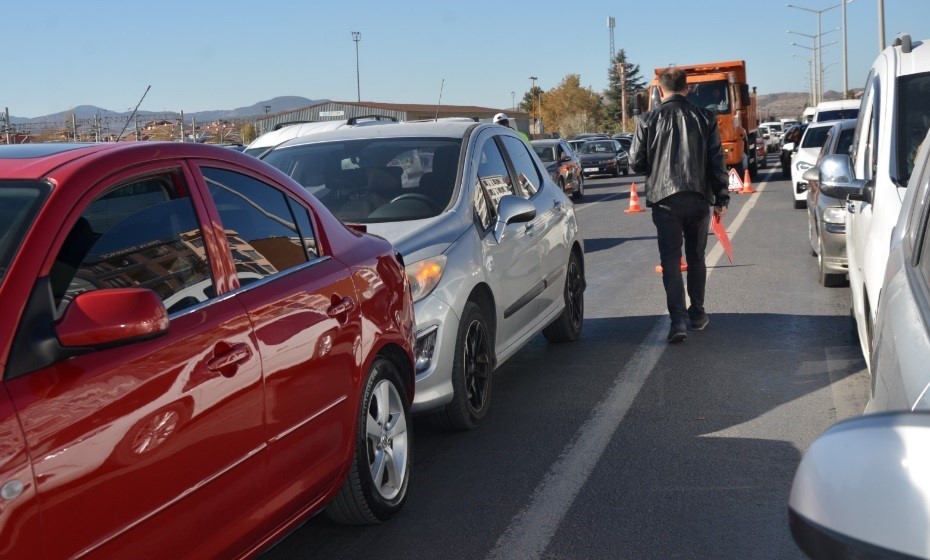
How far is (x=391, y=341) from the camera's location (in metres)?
4.74

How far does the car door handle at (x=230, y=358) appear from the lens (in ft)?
11.2

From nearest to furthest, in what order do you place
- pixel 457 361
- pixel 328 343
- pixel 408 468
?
1. pixel 328 343
2. pixel 408 468
3. pixel 457 361

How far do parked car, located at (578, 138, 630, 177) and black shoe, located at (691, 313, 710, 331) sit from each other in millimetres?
31753

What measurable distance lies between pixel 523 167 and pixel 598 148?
35082 millimetres

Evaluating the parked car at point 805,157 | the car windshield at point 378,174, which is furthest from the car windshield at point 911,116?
the parked car at point 805,157

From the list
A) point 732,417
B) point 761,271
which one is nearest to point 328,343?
point 732,417

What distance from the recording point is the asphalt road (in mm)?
4547

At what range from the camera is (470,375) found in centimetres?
623

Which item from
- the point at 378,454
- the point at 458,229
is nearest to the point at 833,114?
the point at 458,229

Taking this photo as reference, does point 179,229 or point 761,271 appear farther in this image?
point 761,271

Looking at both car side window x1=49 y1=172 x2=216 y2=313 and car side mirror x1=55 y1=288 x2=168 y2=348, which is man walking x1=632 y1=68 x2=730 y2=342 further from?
car side mirror x1=55 y1=288 x2=168 y2=348

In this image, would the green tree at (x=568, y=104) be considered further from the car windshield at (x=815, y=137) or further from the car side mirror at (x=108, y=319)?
the car side mirror at (x=108, y=319)

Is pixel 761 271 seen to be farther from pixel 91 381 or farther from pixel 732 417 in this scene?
pixel 91 381

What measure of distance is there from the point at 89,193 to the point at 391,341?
5.77 ft
